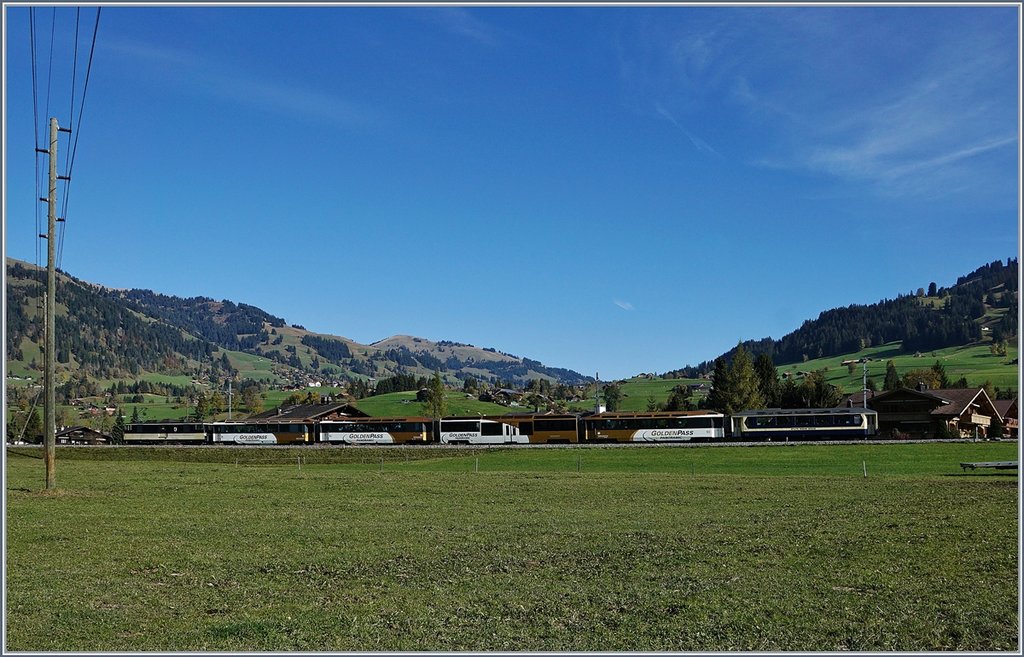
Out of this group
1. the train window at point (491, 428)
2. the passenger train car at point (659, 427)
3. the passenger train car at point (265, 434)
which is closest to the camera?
the passenger train car at point (659, 427)

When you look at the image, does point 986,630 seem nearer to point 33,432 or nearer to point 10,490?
point 10,490

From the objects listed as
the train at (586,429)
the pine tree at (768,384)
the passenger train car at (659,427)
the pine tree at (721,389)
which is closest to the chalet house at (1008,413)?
the train at (586,429)

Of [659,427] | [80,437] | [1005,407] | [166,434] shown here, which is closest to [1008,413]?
[1005,407]

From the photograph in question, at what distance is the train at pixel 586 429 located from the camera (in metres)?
90.6

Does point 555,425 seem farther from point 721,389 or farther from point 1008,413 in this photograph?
point 1008,413

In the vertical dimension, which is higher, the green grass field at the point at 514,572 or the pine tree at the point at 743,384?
the pine tree at the point at 743,384

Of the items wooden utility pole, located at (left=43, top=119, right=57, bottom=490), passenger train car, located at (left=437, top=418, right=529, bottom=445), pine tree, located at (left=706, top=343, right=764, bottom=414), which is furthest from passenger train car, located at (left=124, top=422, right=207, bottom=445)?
wooden utility pole, located at (left=43, top=119, right=57, bottom=490)

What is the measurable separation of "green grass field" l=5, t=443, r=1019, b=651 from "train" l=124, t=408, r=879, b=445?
61.7 meters

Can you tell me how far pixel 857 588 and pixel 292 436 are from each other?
316ft

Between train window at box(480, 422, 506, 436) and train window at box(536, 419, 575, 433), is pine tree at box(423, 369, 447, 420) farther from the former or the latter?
train window at box(536, 419, 575, 433)

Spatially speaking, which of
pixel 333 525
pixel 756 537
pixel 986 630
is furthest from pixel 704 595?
pixel 333 525

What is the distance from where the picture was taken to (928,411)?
102 m

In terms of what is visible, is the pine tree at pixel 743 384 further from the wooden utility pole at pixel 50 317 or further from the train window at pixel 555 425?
the wooden utility pole at pixel 50 317

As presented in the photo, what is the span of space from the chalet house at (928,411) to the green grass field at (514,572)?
76818 mm
